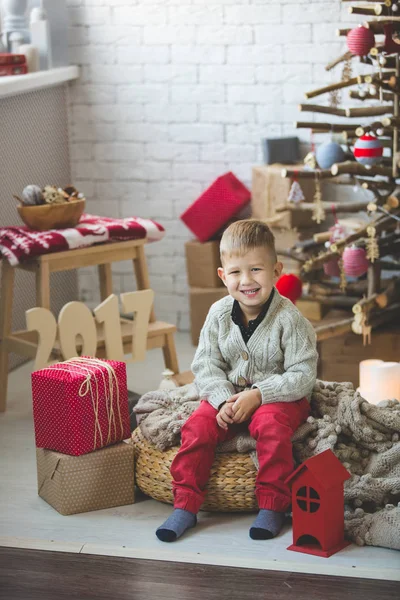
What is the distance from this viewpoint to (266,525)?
8.41 feet

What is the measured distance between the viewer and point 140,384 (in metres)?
3.98

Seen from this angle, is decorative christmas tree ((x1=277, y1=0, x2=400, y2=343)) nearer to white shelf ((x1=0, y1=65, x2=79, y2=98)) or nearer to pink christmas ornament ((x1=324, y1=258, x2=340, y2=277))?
pink christmas ornament ((x1=324, y1=258, x2=340, y2=277))

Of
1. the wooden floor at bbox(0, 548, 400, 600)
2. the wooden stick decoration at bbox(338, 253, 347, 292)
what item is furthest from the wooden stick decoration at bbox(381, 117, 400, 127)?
the wooden floor at bbox(0, 548, 400, 600)

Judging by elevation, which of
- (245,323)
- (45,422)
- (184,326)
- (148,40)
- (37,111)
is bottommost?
(184,326)

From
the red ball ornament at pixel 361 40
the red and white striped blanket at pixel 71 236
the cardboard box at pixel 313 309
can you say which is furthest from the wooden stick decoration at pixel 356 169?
the red and white striped blanket at pixel 71 236

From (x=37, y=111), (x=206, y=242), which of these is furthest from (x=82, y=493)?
(x=37, y=111)

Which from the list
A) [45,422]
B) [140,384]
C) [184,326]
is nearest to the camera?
[45,422]

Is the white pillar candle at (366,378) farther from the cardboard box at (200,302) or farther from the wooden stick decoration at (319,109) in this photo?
the cardboard box at (200,302)

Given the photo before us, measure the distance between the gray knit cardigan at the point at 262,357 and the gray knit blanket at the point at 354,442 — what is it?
0.10 metres

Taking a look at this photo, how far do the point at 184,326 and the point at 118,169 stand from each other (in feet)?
2.61

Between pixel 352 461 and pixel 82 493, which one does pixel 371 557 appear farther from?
pixel 82 493

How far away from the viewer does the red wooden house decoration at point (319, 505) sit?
2453 millimetres

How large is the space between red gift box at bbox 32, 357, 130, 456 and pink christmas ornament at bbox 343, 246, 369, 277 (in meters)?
1.06

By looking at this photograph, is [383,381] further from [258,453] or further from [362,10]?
[362,10]
